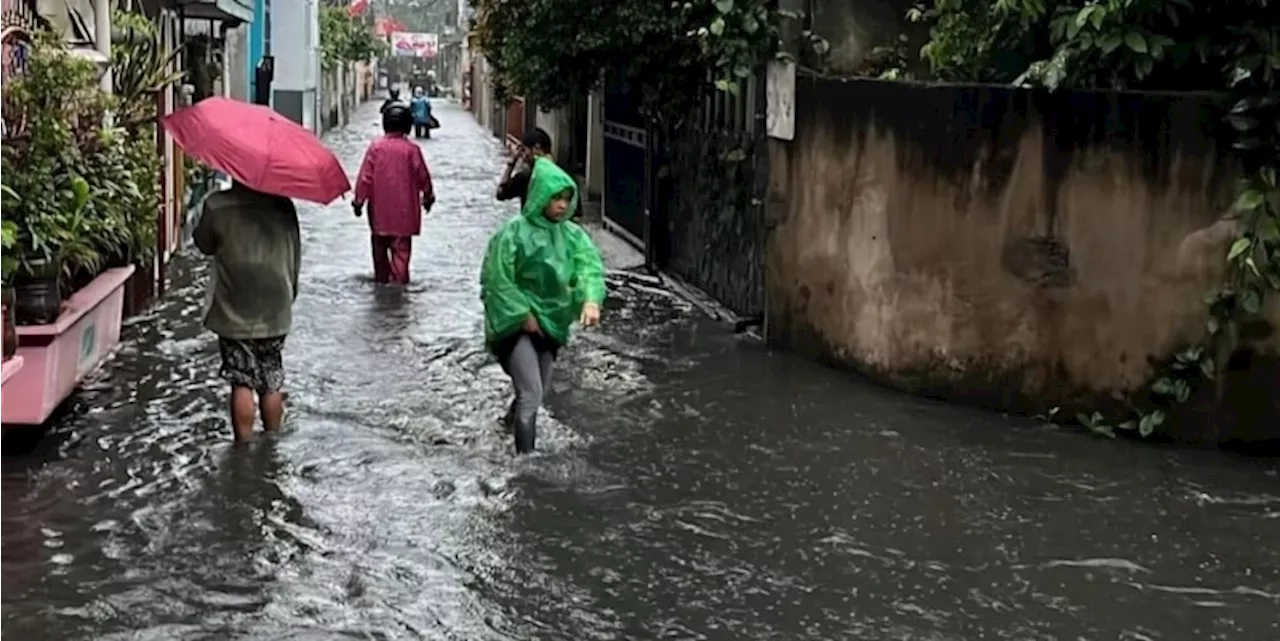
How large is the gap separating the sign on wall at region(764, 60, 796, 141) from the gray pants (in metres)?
3.19

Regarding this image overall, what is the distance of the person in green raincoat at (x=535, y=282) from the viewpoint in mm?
7578

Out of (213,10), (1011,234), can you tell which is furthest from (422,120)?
(1011,234)

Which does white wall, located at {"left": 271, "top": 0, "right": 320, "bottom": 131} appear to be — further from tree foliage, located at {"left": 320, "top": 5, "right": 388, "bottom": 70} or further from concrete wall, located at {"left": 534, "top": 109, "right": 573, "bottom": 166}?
concrete wall, located at {"left": 534, "top": 109, "right": 573, "bottom": 166}

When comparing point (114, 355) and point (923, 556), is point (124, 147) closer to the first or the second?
point (114, 355)

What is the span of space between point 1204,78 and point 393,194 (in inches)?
274

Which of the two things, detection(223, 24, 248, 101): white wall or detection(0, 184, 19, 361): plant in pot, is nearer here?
detection(0, 184, 19, 361): plant in pot

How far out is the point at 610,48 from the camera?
13781 mm

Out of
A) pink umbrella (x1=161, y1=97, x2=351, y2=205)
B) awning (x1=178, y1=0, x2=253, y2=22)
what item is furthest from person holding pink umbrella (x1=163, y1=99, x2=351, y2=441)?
awning (x1=178, y1=0, x2=253, y2=22)

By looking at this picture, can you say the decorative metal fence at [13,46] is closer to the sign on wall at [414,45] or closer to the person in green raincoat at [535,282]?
the person in green raincoat at [535,282]

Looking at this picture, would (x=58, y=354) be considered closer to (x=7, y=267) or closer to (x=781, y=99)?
(x=7, y=267)

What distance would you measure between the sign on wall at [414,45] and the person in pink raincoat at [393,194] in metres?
79.9

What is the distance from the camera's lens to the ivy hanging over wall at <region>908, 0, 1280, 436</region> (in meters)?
7.75

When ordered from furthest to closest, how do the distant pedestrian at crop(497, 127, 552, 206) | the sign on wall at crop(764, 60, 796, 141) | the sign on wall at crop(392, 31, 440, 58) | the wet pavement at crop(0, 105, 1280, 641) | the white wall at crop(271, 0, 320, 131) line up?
the sign on wall at crop(392, 31, 440, 58) < the white wall at crop(271, 0, 320, 131) < the sign on wall at crop(764, 60, 796, 141) < the distant pedestrian at crop(497, 127, 552, 206) < the wet pavement at crop(0, 105, 1280, 641)

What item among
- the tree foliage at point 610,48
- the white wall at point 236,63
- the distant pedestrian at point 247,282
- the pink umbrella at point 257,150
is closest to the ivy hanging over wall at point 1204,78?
the tree foliage at point 610,48
